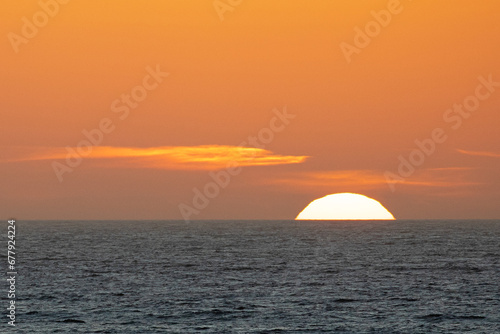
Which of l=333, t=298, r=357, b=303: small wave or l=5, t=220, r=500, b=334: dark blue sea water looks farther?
l=333, t=298, r=357, b=303: small wave

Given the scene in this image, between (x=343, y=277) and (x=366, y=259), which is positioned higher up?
(x=366, y=259)

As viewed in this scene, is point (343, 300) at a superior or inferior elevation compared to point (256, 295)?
inferior

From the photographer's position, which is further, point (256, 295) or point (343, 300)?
point (256, 295)

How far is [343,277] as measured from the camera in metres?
81.0

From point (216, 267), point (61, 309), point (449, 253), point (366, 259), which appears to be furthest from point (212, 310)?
point (449, 253)

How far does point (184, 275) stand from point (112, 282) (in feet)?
34.2

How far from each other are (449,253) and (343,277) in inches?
1783

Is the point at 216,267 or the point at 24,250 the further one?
the point at 24,250

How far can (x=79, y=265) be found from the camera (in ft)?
308

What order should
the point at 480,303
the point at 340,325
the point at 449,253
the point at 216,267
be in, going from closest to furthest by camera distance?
the point at 340,325 < the point at 480,303 < the point at 216,267 < the point at 449,253

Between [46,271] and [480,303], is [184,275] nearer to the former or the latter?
[46,271]

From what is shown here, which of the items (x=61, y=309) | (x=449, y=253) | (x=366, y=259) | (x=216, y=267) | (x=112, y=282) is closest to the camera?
(x=61, y=309)

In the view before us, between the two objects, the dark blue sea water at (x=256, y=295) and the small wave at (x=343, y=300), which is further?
the small wave at (x=343, y=300)

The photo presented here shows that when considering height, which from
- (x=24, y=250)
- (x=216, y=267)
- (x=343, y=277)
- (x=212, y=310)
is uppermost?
(x=24, y=250)
